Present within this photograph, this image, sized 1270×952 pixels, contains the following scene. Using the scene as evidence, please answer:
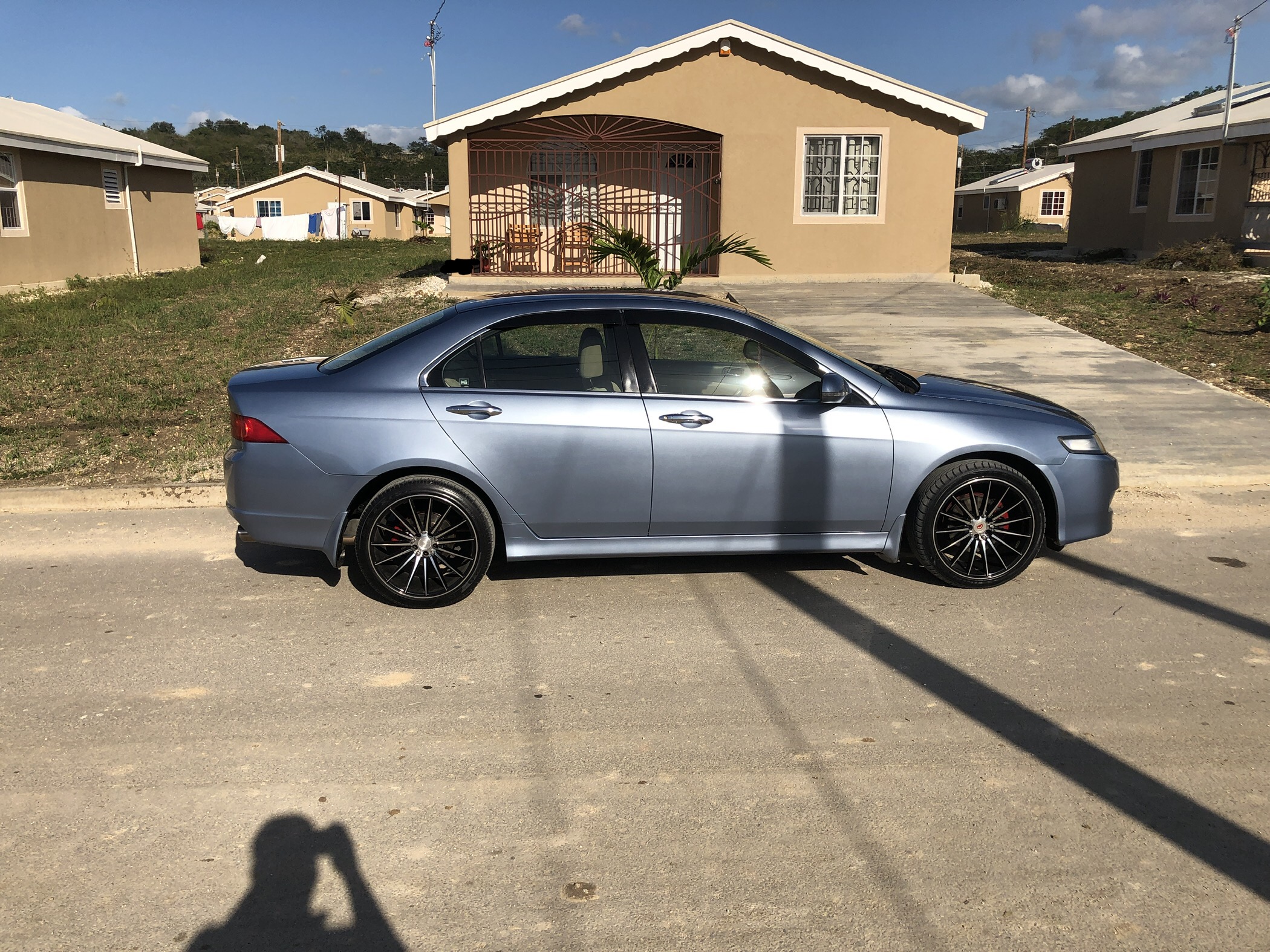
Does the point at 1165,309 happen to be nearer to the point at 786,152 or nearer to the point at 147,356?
the point at 786,152

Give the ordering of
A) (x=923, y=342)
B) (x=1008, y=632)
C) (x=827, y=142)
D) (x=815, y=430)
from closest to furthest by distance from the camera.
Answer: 1. (x=1008, y=632)
2. (x=815, y=430)
3. (x=923, y=342)
4. (x=827, y=142)

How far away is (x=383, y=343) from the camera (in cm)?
565

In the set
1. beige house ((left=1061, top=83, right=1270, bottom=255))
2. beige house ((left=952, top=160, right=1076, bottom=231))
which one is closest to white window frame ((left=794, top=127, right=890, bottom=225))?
beige house ((left=1061, top=83, right=1270, bottom=255))

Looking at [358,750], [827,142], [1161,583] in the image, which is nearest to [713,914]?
[358,750]

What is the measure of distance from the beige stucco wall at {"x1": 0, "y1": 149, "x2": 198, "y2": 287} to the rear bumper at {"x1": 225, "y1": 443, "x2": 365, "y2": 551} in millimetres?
17782

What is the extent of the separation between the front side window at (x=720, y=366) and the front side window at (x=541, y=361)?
0.75 feet

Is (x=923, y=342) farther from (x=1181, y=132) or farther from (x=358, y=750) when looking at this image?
(x=1181, y=132)

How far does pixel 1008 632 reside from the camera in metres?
5.11

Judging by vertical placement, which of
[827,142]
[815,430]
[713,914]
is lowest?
[713,914]

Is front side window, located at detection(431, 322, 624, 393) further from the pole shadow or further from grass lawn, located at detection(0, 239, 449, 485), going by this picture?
grass lawn, located at detection(0, 239, 449, 485)

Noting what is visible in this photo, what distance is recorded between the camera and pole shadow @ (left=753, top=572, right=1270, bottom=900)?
3.26m

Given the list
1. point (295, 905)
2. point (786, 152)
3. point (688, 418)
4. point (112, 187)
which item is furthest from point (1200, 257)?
point (112, 187)

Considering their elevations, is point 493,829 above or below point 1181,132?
below

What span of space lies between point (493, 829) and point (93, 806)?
1394mm
